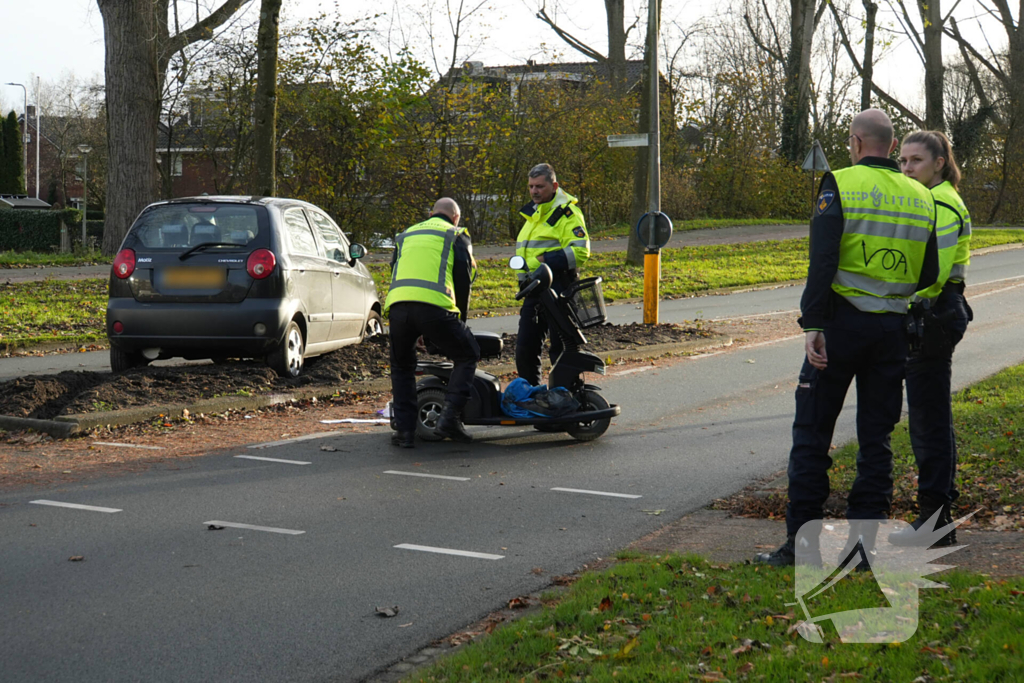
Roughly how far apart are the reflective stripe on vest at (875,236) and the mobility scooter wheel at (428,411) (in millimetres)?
4064

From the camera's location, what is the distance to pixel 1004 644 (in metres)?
3.47

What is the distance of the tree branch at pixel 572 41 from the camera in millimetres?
34406

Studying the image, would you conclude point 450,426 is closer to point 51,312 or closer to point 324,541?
point 324,541

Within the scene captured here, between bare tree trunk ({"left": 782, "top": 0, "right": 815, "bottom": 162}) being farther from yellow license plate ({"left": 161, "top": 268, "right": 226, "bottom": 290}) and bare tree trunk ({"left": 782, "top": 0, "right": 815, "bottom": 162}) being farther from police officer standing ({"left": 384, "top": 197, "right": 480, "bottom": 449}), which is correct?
police officer standing ({"left": 384, "top": 197, "right": 480, "bottom": 449})

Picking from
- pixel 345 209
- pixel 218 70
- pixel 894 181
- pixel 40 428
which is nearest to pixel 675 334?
pixel 40 428

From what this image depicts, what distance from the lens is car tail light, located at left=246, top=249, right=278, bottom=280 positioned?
9672 millimetres

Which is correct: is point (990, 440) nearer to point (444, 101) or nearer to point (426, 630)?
point (426, 630)

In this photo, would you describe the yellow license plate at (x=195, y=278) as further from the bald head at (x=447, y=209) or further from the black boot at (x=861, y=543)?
the black boot at (x=861, y=543)

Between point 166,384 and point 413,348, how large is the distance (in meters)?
2.77

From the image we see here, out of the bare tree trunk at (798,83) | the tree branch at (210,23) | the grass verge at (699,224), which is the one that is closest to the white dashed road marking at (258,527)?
the tree branch at (210,23)

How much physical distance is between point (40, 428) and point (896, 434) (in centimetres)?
644

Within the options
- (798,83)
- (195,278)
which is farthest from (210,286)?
(798,83)

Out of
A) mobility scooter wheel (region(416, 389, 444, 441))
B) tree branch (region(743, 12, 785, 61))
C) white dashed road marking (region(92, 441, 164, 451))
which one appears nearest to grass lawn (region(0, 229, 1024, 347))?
white dashed road marking (region(92, 441, 164, 451))

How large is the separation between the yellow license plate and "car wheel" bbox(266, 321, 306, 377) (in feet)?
2.55
